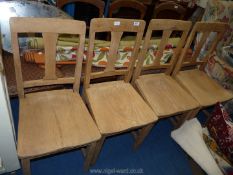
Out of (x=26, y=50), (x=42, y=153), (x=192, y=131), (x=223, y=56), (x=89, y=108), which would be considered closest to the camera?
(x=42, y=153)

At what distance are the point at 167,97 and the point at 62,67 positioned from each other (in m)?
0.84

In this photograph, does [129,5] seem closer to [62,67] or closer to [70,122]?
[62,67]

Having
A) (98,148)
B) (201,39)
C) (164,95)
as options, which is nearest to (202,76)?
(201,39)

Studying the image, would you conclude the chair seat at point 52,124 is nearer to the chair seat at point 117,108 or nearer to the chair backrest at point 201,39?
the chair seat at point 117,108

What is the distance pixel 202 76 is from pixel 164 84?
0.46 m

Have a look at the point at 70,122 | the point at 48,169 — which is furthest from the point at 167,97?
the point at 48,169

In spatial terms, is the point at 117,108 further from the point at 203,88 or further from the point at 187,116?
the point at 203,88

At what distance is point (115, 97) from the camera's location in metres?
1.43

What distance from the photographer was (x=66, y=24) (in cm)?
111

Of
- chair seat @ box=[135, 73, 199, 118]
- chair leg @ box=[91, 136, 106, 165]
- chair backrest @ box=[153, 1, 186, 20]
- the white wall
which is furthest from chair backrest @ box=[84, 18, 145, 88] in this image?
chair backrest @ box=[153, 1, 186, 20]

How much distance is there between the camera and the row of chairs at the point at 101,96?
1084 mm

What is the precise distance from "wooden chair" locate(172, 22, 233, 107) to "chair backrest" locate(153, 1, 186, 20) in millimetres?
537

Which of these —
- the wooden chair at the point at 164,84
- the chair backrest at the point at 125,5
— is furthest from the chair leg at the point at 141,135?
the chair backrest at the point at 125,5

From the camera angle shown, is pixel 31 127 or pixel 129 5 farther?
pixel 129 5
